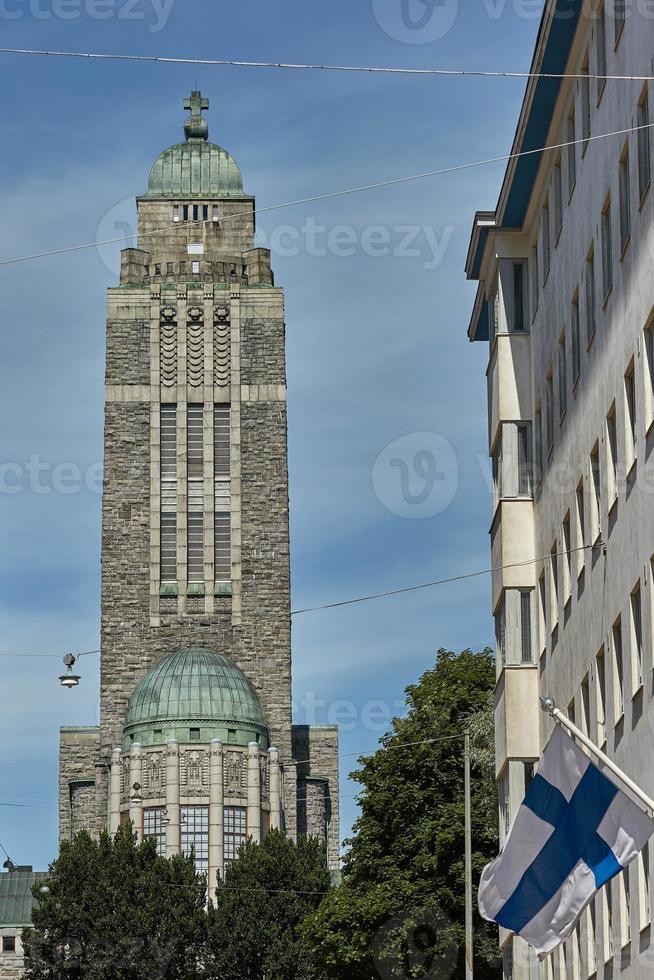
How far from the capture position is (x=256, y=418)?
12562 cm

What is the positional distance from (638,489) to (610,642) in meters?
3.40

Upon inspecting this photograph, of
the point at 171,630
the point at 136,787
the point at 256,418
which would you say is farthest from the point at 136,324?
the point at 136,787

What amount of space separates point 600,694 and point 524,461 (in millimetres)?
9530

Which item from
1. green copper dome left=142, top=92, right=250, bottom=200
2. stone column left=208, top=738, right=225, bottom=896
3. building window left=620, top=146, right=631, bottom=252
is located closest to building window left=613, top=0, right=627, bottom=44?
building window left=620, top=146, right=631, bottom=252

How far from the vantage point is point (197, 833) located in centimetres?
11162

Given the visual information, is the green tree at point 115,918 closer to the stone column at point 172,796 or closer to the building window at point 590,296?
the stone column at point 172,796

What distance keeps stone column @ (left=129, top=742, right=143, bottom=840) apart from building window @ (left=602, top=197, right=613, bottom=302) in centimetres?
7909

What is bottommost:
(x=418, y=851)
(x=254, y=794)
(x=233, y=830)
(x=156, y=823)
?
(x=418, y=851)

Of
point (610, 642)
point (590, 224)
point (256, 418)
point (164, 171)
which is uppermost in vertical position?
point (164, 171)

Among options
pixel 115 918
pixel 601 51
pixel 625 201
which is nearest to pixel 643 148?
pixel 625 201

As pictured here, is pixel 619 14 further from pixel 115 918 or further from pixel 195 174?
pixel 195 174

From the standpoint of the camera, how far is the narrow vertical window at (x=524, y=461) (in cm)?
4412

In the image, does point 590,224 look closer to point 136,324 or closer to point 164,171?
point 136,324

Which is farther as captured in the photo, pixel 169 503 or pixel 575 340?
pixel 169 503
